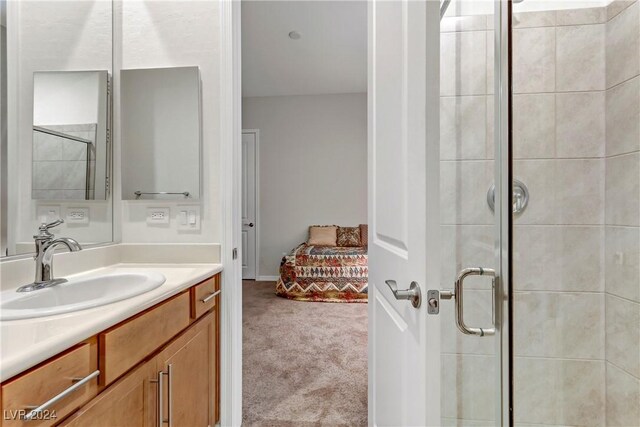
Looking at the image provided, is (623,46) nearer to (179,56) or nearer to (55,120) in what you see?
(179,56)

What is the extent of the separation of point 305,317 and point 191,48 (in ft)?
8.40

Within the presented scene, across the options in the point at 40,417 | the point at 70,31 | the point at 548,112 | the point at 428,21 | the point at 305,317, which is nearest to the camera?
the point at 40,417

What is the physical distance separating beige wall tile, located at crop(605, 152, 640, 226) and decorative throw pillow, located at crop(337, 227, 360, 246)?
11.8 feet

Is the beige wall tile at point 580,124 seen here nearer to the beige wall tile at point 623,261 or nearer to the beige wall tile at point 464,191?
the beige wall tile at point 623,261

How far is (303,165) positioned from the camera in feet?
16.1

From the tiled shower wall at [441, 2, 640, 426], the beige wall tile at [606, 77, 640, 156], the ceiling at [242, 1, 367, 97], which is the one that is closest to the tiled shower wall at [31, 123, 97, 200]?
the tiled shower wall at [441, 2, 640, 426]

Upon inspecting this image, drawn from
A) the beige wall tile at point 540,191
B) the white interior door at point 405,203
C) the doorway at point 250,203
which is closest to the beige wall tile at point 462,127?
the white interior door at point 405,203

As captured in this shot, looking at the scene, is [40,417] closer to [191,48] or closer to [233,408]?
[233,408]

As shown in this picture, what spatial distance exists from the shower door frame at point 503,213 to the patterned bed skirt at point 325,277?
2.92 metres

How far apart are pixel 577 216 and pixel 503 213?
0.59 meters

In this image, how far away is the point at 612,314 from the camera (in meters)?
1.10

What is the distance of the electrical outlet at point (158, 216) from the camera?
1552 millimetres

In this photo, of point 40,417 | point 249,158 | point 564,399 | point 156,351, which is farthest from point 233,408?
point 249,158

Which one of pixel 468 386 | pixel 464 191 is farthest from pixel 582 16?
pixel 468 386
